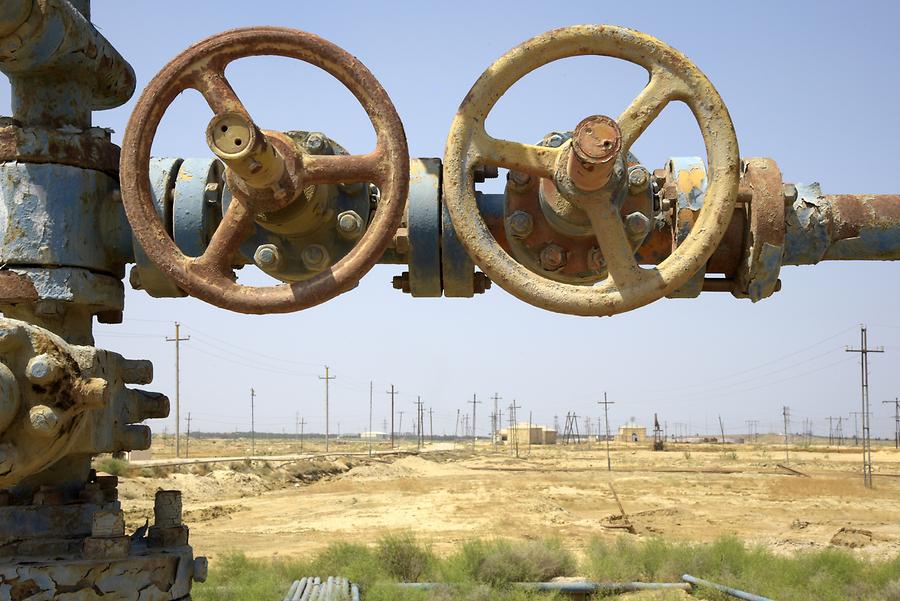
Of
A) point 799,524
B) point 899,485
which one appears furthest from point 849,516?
point 899,485

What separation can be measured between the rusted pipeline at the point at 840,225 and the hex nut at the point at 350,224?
1331mm

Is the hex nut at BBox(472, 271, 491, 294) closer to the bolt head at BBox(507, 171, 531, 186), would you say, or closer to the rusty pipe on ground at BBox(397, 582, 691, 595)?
the bolt head at BBox(507, 171, 531, 186)

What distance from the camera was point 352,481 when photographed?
87.8 ft

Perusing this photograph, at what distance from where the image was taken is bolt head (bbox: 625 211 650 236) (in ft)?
8.44

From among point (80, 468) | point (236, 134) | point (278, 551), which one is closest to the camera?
point (236, 134)

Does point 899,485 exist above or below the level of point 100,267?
below

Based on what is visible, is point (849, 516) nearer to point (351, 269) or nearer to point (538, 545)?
point (538, 545)

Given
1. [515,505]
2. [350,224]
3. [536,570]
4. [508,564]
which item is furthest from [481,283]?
[515,505]

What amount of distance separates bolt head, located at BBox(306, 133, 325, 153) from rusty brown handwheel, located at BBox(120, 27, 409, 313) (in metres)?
0.08

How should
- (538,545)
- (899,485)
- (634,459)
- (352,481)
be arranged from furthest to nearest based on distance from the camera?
(634,459), (352,481), (899,485), (538,545)

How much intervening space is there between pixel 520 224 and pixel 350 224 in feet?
1.73

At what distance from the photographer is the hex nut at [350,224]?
2.54 m

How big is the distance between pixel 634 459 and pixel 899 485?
15.6m

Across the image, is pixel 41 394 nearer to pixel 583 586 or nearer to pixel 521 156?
pixel 521 156
